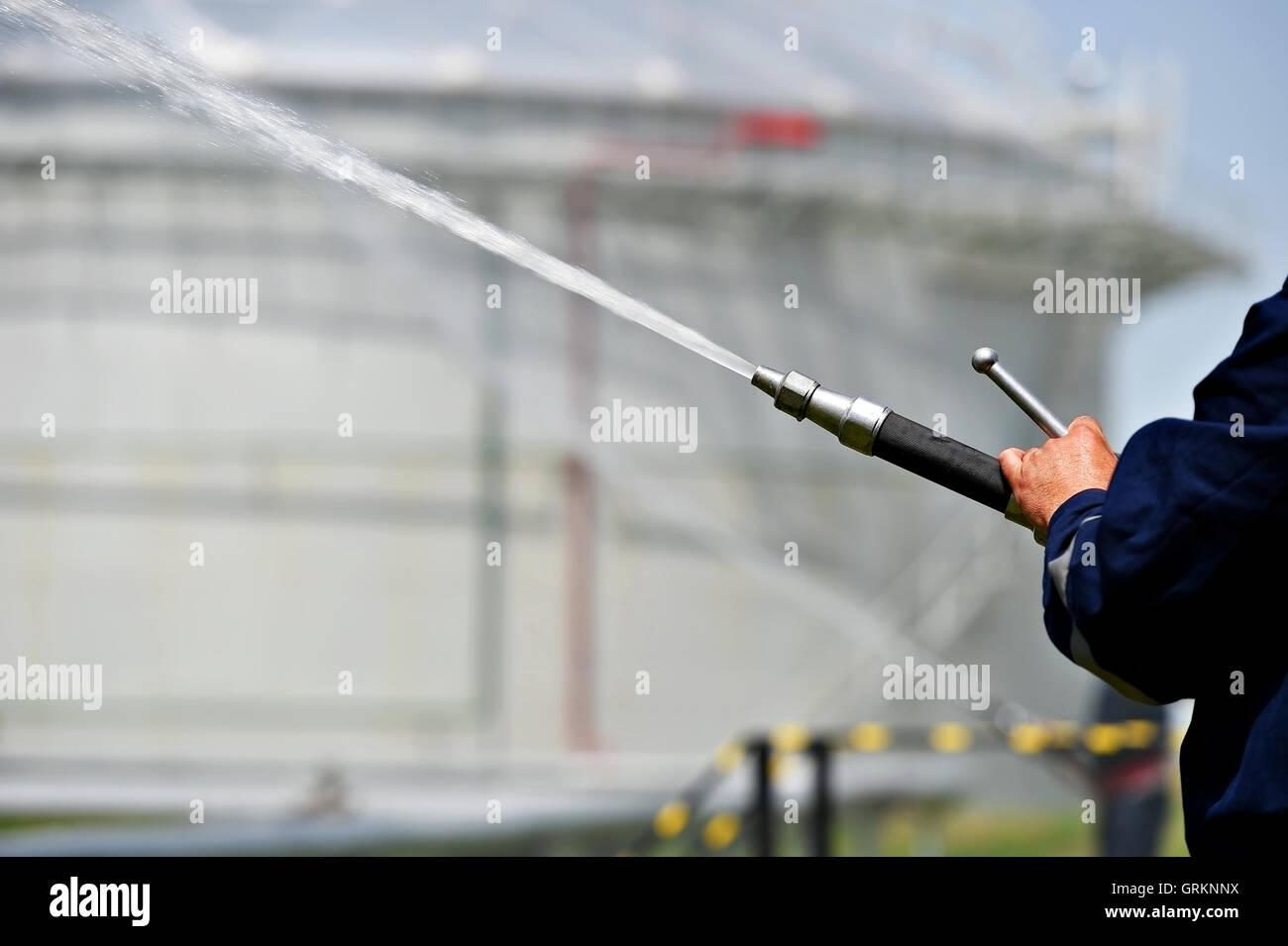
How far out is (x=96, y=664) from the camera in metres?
9.98

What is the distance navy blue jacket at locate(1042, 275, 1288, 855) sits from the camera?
1182 mm

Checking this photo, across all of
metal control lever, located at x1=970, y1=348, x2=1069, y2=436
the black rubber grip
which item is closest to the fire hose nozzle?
the black rubber grip

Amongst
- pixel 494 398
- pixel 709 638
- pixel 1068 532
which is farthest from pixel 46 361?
pixel 1068 532

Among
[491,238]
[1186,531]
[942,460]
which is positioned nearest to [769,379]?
[942,460]

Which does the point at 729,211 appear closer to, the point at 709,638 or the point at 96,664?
the point at 709,638

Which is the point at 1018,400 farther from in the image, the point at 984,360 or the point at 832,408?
the point at 832,408

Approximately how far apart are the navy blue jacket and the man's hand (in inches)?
1.9

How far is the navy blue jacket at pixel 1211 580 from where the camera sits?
118cm

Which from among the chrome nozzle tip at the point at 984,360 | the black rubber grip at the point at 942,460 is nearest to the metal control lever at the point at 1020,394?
the chrome nozzle tip at the point at 984,360

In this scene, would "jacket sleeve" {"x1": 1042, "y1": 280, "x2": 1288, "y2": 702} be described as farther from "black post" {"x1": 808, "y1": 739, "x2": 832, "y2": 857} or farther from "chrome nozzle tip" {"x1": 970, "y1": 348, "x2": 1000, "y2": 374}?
"black post" {"x1": 808, "y1": 739, "x2": 832, "y2": 857}

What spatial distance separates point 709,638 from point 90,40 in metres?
8.31

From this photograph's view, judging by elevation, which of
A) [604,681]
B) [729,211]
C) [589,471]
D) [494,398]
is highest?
[729,211]

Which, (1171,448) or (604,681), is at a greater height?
(1171,448)

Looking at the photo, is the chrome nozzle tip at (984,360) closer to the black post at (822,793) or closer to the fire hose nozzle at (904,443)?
the fire hose nozzle at (904,443)
